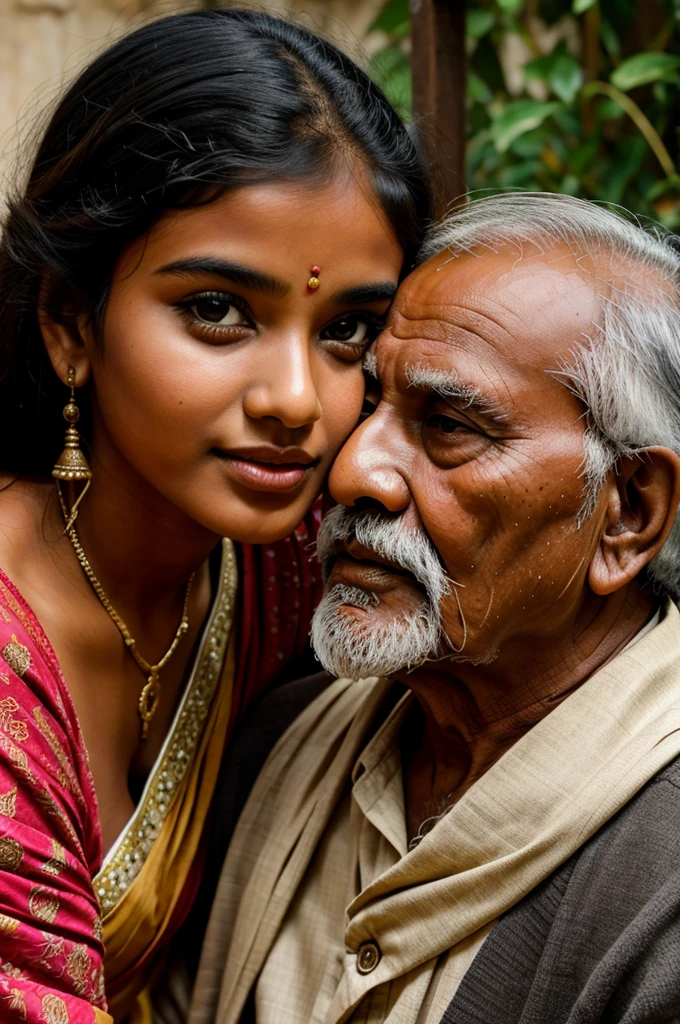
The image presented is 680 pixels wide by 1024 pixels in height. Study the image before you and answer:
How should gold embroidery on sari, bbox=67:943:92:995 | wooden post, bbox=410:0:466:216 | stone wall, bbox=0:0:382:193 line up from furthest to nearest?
stone wall, bbox=0:0:382:193 < wooden post, bbox=410:0:466:216 < gold embroidery on sari, bbox=67:943:92:995

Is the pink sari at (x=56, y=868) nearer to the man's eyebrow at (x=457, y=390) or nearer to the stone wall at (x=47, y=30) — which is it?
the man's eyebrow at (x=457, y=390)

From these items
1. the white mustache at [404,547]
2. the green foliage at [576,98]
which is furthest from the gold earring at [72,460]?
the green foliage at [576,98]

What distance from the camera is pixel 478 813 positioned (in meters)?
1.67

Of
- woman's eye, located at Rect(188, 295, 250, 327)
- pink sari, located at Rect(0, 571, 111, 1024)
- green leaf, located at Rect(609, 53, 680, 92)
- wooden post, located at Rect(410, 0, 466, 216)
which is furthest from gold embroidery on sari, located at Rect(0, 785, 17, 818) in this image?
green leaf, located at Rect(609, 53, 680, 92)

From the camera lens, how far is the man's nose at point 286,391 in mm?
1664

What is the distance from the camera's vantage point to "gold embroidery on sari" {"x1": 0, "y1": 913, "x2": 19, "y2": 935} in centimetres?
155

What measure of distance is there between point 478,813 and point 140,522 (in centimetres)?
78

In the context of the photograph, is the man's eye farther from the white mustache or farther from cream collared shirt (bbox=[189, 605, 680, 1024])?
cream collared shirt (bbox=[189, 605, 680, 1024])

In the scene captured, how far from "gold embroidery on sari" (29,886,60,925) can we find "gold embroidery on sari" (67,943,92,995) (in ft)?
0.20

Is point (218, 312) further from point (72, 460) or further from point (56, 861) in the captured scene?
point (56, 861)

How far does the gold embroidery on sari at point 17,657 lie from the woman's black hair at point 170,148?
18.5 inches

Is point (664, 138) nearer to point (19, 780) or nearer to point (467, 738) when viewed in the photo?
point (467, 738)

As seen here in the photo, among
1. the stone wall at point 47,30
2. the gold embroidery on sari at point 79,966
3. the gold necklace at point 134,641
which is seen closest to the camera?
the gold embroidery on sari at point 79,966

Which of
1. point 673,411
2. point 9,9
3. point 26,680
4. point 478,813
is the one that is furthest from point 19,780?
point 9,9
